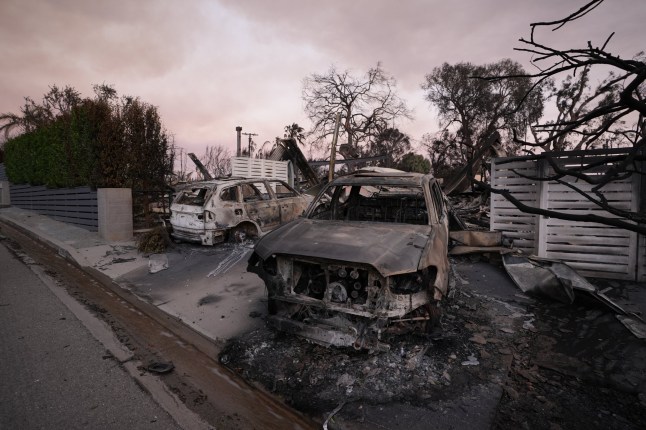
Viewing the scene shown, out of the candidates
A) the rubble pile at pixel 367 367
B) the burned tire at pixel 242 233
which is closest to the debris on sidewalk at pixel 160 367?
the rubble pile at pixel 367 367

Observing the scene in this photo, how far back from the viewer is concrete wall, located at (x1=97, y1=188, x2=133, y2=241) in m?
8.81

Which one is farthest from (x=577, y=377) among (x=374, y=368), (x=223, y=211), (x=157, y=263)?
(x=157, y=263)

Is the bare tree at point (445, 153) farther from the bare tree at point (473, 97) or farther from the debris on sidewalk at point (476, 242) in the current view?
the debris on sidewalk at point (476, 242)

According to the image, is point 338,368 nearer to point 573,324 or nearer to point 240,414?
point 240,414

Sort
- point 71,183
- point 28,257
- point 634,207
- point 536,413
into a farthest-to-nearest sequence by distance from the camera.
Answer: point 71,183 → point 28,257 → point 634,207 → point 536,413

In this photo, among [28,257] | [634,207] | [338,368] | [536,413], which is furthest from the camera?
[28,257]

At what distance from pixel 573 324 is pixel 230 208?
6370 millimetres

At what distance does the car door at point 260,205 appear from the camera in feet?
26.3


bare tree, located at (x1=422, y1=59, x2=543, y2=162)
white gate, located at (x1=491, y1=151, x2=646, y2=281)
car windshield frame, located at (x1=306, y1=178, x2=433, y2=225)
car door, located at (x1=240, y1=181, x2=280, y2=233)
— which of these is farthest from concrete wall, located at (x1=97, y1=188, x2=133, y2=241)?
bare tree, located at (x1=422, y1=59, x2=543, y2=162)

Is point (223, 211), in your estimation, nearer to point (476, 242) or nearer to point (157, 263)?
point (157, 263)

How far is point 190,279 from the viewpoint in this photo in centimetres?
596

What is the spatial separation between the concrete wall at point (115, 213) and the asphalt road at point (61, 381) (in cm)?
453

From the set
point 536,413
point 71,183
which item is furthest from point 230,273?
point 71,183

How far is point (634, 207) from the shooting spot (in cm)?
541
